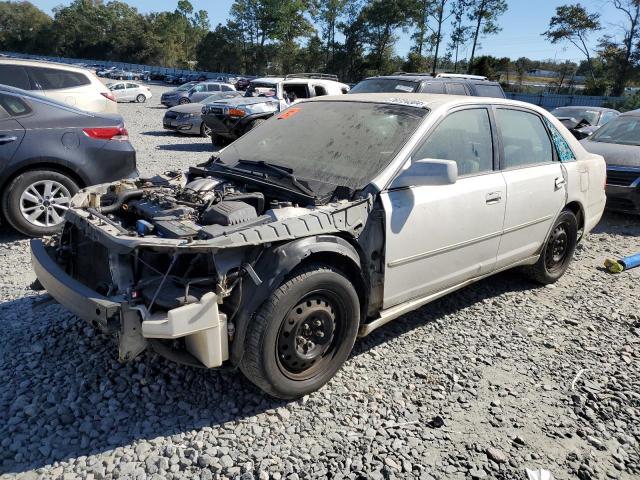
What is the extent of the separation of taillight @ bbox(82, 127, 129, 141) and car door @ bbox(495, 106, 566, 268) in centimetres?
406

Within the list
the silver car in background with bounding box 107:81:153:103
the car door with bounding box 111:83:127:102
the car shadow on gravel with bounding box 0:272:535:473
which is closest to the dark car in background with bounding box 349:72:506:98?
the car shadow on gravel with bounding box 0:272:535:473

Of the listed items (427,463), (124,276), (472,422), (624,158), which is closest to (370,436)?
(427,463)

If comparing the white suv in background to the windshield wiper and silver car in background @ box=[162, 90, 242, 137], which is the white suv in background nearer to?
silver car in background @ box=[162, 90, 242, 137]

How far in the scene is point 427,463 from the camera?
2602 mm

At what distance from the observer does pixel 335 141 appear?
11.9ft

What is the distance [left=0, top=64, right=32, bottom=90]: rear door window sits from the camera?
8273mm

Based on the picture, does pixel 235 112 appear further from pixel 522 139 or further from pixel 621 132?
pixel 522 139

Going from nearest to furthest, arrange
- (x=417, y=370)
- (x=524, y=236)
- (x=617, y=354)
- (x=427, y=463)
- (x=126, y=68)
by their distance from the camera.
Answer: (x=427, y=463) → (x=417, y=370) → (x=617, y=354) → (x=524, y=236) → (x=126, y=68)

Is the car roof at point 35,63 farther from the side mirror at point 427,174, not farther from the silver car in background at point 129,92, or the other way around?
the silver car in background at point 129,92

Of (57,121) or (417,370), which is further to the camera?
(57,121)

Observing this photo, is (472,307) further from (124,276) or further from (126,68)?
(126,68)

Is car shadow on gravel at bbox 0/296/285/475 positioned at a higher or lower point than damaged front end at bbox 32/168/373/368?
lower

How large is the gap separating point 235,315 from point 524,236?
2.75 meters

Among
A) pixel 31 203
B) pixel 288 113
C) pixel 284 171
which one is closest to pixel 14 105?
pixel 31 203
